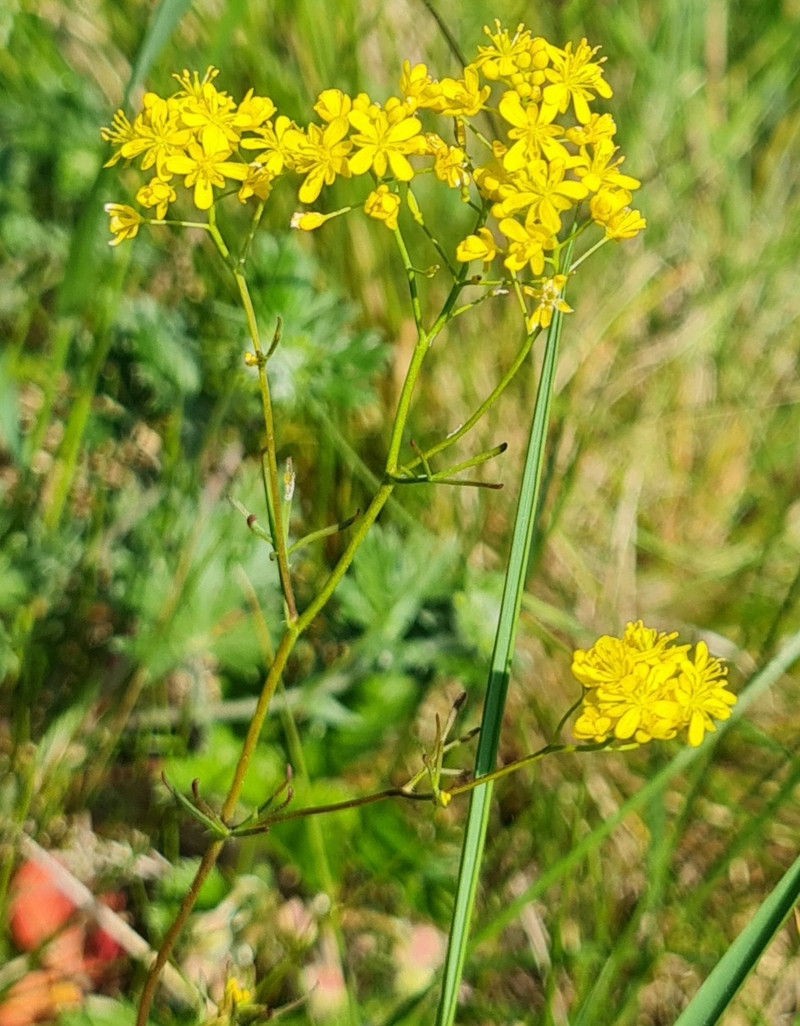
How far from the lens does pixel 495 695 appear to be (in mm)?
971

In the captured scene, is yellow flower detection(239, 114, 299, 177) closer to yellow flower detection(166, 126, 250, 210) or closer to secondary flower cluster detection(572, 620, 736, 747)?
yellow flower detection(166, 126, 250, 210)

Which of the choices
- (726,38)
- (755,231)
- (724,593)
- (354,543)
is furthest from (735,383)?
(354,543)

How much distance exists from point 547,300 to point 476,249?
0.26ft

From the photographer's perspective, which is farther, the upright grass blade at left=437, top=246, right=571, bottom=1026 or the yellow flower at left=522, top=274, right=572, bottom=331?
the upright grass blade at left=437, top=246, right=571, bottom=1026

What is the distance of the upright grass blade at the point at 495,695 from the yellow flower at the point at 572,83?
5.3 inches

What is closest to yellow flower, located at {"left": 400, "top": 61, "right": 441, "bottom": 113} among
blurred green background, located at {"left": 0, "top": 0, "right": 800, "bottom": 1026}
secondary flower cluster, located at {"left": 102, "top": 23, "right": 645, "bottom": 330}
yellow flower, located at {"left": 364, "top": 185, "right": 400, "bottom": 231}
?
secondary flower cluster, located at {"left": 102, "top": 23, "right": 645, "bottom": 330}

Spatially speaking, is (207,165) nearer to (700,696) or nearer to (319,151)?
(319,151)

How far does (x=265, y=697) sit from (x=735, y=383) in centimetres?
191

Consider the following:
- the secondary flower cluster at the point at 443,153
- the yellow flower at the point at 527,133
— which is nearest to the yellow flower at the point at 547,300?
the secondary flower cluster at the point at 443,153

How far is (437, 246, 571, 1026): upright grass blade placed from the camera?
37.9 inches

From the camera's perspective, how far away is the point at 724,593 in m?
2.17

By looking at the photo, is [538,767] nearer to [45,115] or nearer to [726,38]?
[45,115]

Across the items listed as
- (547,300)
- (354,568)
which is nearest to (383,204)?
(547,300)

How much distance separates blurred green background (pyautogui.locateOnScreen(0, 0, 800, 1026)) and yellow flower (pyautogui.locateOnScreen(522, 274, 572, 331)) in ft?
1.75
